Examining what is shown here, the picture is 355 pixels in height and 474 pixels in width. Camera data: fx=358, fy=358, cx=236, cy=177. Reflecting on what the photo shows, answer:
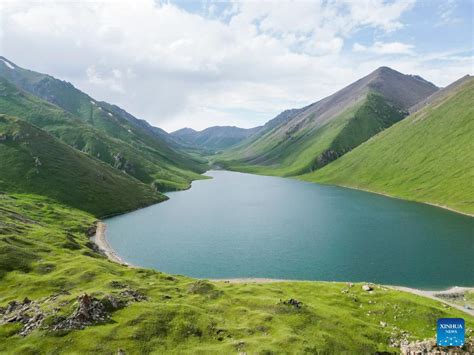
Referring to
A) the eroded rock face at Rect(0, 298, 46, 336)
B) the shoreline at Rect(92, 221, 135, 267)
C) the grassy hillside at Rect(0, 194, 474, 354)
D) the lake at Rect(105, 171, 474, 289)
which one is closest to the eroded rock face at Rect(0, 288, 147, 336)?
the eroded rock face at Rect(0, 298, 46, 336)

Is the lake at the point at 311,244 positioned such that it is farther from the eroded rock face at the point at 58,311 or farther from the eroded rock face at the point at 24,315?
the eroded rock face at the point at 24,315

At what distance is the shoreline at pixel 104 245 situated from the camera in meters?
115

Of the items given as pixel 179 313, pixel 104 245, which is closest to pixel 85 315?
pixel 179 313

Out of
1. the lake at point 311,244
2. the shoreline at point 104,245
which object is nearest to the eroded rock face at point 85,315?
the lake at point 311,244

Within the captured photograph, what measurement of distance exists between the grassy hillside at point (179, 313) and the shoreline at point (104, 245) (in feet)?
110

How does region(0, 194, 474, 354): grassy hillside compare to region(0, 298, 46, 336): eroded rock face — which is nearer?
region(0, 194, 474, 354): grassy hillside

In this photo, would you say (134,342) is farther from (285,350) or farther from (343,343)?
(343,343)

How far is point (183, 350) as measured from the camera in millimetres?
47000

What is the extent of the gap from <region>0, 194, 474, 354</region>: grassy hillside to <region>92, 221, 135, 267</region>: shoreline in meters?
33.5

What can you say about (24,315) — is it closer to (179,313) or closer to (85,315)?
(85,315)

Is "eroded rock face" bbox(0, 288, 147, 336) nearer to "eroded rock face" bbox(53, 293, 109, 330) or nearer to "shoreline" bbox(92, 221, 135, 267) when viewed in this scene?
"eroded rock face" bbox(53, 293, 109, 330)

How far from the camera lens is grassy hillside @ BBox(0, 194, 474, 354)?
47.4 m

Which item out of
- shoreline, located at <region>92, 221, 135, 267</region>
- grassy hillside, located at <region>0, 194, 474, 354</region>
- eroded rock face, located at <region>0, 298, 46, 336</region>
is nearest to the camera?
grassy hillside, located at <region>0, 194, 474, 354</region>

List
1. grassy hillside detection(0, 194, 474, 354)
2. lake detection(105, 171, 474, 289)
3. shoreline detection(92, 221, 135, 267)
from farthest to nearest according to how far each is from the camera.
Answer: shoreline detection(92, 221, 135, 267)
lake detection(105, 171, 474, 289)
grassy hillside detection(0, 194, 474, 354)
